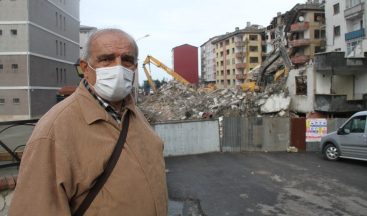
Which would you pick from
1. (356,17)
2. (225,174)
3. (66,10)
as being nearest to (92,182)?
(225,174)

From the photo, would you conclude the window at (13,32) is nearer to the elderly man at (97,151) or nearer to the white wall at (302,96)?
the white wall at (302,96)

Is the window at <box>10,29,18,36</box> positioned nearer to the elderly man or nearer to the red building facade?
the red building facade

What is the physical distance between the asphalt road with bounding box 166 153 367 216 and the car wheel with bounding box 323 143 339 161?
0.30m

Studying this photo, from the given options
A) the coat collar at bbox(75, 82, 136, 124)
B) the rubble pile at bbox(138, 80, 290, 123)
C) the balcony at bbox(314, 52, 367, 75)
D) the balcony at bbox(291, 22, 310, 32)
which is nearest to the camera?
the coat collar at bbox(75, 82, 136, 124)

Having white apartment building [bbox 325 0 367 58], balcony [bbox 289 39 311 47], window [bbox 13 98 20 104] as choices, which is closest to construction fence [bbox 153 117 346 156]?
white apartment building [bbox 325 0 367 58]

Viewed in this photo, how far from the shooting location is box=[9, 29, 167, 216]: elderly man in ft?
5.35

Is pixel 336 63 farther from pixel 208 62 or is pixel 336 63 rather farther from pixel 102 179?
pixel 208 62

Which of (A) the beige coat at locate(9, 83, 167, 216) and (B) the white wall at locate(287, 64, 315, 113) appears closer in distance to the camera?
(A) the beige coat at locate(9, 83, 167, 216)

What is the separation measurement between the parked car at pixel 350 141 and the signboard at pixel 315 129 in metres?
3.35

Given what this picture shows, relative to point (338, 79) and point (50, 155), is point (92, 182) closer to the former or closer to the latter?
point (50, 155)

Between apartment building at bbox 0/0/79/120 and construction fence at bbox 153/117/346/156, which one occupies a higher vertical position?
apartment building at bbox 0/0/79/120

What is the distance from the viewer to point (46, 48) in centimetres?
4556

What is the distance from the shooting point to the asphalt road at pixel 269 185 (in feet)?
28.3

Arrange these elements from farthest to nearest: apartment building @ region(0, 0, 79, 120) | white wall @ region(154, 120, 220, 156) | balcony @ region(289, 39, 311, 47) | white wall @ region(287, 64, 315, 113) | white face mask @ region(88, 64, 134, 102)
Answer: balcony @ region(289, 39, 311, 47) < apartment building @ region(0, 0, 79, 120) < white wall @ region(287, 64, 315, 113) < white wall @ region(154, 120, 220, 156) < white face mask @ region(88, 64, 134, 102)
